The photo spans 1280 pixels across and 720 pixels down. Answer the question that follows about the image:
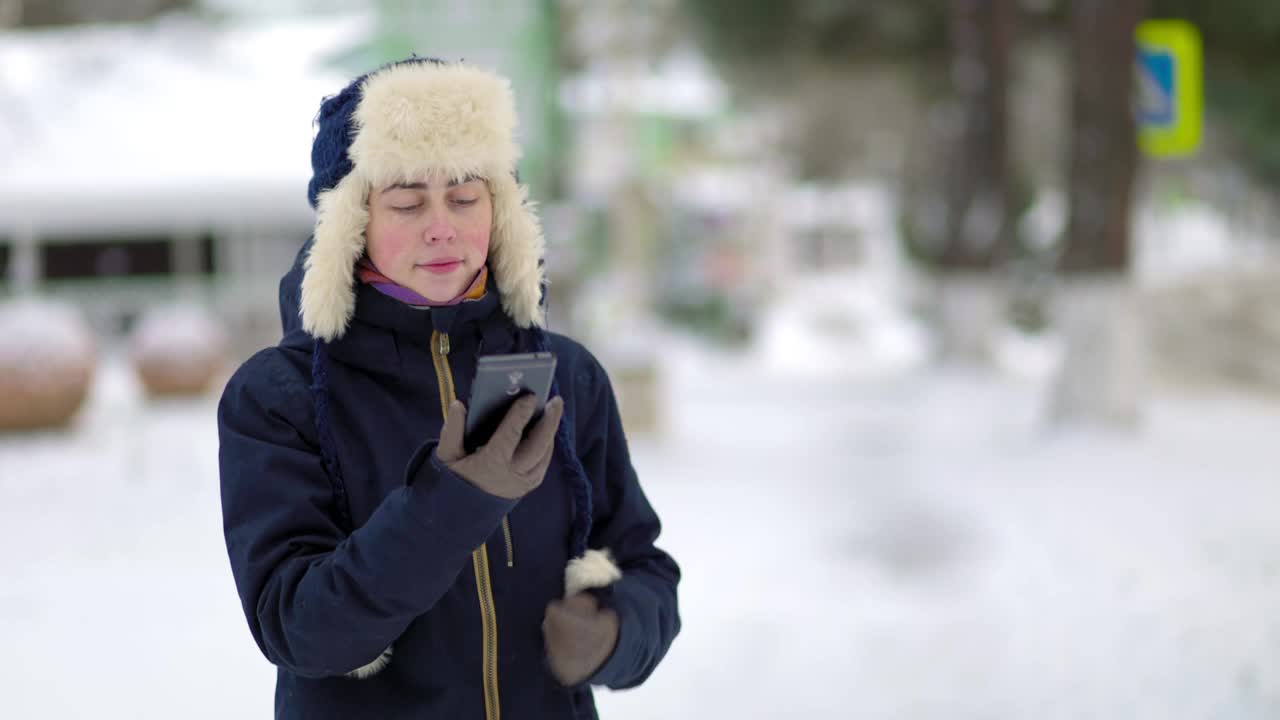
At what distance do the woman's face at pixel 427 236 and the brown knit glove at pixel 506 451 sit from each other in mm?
322

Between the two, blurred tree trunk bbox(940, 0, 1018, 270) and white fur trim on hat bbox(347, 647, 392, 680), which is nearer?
white fur trim on hat bbox(347, 647, 392, 680)

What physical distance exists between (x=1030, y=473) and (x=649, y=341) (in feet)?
11.2

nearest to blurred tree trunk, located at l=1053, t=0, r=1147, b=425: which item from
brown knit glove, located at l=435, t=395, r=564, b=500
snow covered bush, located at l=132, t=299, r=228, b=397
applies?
brown knit glove, located at l=435, t=395, r=564, b=500

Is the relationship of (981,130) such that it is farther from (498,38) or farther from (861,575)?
(498,38)

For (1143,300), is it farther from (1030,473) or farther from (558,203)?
(558,203)

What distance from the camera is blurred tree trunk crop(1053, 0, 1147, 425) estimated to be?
8.97 m

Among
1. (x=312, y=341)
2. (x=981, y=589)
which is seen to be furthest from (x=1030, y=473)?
(x=312, y=341)

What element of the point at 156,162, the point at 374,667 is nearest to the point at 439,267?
the point at 374,667

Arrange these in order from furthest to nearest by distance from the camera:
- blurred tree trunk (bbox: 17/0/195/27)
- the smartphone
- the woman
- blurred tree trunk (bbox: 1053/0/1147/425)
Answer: blurred tree trunk (bbox: 17/0/195/27), blurred tree trunk (bbox: 1053/0/1147/425), the woman, the smartphone

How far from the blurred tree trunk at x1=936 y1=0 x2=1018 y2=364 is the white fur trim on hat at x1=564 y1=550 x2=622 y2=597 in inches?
503

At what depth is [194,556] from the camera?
655cm

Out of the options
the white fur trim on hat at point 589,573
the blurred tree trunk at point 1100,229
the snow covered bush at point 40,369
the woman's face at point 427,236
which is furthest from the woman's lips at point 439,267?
the snow covered bush at point 40,369

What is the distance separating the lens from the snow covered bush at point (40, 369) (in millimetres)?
10094

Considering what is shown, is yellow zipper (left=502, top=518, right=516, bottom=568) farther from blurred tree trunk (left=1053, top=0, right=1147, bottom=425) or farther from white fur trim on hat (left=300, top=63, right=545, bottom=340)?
blurred tree trunk (left=1053, top=0, right=1147, bottom=425)
